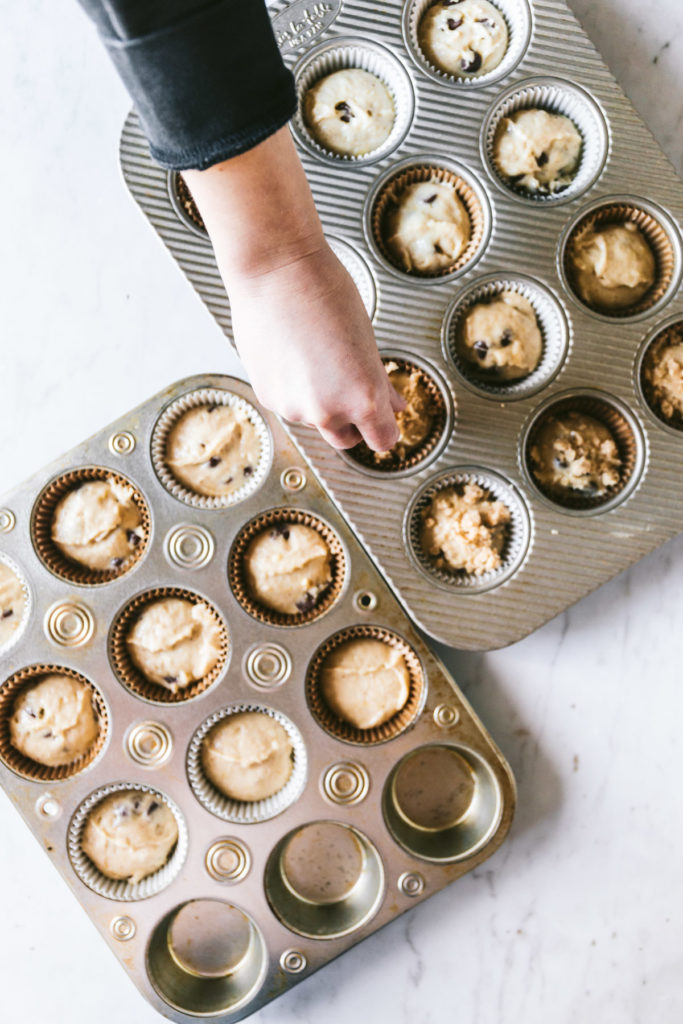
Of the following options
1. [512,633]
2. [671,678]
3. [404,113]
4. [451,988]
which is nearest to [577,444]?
[512,633]

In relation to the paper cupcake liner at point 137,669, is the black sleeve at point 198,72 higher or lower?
higher

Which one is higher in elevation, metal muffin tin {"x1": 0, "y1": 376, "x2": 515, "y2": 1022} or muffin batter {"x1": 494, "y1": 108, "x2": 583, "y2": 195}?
muffin batter {"x1": 494, "y1": 108, "x2": 583, "y2": 195}

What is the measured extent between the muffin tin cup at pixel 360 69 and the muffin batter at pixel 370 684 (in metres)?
1.19

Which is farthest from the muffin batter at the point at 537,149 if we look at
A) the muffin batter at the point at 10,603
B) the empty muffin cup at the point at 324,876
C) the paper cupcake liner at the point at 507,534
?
the empty muffin cup at the point at 324,876

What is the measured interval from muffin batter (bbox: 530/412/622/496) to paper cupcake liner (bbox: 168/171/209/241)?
946mm

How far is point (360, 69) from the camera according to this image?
1.84 metres

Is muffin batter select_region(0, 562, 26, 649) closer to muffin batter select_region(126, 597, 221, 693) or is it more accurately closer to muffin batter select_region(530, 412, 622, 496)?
→ muffin batter select_region(126, 597, 221, 693)

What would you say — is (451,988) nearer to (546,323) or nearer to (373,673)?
(373,673)

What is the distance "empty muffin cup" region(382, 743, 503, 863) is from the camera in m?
1.95

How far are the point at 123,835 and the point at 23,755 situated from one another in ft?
1.06

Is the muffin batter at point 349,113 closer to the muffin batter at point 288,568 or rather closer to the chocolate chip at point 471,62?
the chocolate chip at point 471,62

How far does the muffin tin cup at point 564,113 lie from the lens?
176cm

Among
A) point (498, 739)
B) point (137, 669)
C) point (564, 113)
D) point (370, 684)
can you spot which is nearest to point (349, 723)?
point (370, 684)

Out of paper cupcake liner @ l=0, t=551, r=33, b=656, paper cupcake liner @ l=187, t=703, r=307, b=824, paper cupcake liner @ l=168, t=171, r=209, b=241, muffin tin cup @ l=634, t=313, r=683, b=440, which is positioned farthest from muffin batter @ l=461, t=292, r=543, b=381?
paper cupcake liner @ l=0, t=551, r=33, b=656
